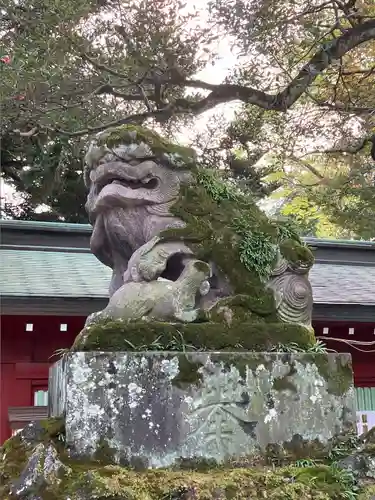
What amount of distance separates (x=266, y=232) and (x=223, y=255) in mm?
246

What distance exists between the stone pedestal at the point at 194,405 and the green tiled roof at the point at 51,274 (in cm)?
239

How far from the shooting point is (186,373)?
2.21m

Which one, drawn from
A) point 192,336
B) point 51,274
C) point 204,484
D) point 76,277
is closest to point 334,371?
point 192,336

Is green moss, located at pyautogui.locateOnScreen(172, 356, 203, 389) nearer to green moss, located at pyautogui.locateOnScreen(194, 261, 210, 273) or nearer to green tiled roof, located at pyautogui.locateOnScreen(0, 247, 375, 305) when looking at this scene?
green moss, located at pyautogui.locateOnScreen(194, 261, 210, 273)

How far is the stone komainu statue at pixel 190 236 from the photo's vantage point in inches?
97.6

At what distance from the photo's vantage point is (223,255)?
2582 mm

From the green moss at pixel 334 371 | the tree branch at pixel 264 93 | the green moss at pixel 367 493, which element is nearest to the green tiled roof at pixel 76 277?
the tree branch at pixel 264 93

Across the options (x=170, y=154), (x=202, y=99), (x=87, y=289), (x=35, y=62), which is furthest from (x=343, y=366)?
(x=202, y=99)

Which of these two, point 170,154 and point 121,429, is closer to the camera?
point 121,429

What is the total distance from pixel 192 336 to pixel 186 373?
162 millimetres

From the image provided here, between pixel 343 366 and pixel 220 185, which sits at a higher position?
pixel 220 185

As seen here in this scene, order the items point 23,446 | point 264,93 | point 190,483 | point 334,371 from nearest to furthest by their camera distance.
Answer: point 190,483, point 23,446, point 334,371, point 264,93

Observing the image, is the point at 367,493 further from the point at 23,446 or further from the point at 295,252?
the point at 23,446

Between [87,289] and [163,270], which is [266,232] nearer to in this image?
[163,270]
